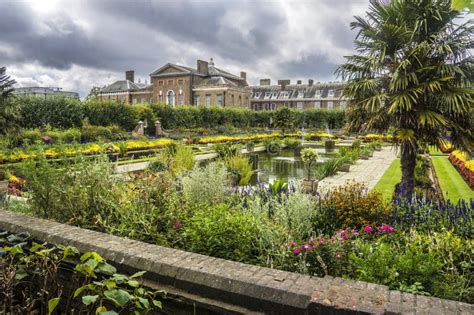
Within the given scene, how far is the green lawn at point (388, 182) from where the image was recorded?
9914 mm

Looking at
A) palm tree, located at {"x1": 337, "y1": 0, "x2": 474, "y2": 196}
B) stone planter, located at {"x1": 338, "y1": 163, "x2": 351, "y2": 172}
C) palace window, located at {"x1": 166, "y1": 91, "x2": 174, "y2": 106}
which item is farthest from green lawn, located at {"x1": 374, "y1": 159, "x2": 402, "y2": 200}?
palace window, located at {"x1": 166, "y1": 91, "x2": 174, "y2": 106}

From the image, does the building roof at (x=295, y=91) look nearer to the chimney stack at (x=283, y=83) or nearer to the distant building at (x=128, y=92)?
the chimney stack at (x=283, y=83)

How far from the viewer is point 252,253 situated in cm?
391

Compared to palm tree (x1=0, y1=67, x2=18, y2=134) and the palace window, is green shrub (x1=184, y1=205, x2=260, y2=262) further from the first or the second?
the palace window

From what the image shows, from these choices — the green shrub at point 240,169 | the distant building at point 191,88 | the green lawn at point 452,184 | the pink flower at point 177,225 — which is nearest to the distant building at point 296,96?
the distant building at point 191,88

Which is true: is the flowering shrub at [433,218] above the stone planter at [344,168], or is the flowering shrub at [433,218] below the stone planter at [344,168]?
above

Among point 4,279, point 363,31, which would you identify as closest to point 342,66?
point 363,31

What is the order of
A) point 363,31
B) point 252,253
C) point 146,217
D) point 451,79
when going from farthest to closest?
Answer: 1. point 363,31
2. point 451,79
3. point 146,217
4. point 252,253

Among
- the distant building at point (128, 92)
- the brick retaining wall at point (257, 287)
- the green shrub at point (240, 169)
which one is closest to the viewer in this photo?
the brick retaining wall at point (257, 287)

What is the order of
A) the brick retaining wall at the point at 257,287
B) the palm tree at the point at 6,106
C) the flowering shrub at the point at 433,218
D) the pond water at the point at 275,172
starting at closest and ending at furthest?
the brick retaining wall at the point at 257,287 → the flowering shrub at the point at 433,218 → the palm tree at the point at 6,106 → the pond water at the point at 275,172

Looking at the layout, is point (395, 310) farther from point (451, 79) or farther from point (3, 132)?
point (3, 132)

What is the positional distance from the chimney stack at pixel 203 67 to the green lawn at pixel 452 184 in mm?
50999

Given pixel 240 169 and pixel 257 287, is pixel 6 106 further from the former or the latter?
pixel 257 287

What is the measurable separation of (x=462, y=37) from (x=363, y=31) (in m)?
1.80
